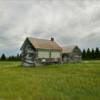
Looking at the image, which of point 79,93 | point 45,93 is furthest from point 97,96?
point 45,93

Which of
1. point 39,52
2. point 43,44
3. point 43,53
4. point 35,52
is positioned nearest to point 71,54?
point 43,44

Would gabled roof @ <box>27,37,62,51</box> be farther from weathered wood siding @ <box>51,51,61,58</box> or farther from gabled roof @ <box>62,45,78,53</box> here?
gabled roof @ <box>62,45,78,53</box>

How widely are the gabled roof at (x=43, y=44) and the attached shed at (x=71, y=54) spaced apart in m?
10.3

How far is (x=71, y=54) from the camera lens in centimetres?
7775

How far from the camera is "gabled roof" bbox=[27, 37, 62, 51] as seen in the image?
5659 cm

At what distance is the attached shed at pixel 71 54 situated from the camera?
76812 millimetres

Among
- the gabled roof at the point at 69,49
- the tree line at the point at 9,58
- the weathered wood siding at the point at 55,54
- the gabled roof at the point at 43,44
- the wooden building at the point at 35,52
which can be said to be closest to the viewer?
the wooden building at the point at 35,52

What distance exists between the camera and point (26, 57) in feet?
187

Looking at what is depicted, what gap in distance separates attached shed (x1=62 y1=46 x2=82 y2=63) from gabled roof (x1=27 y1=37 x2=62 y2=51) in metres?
10.3

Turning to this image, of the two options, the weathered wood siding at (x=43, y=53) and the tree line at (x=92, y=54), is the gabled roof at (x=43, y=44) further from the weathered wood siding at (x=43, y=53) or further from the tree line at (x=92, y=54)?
the tree line at (x=92, y=54)

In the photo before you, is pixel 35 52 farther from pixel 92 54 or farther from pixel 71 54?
pixel 92 54

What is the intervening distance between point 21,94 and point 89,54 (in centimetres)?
9271

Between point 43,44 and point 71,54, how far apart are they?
1995 centimetres

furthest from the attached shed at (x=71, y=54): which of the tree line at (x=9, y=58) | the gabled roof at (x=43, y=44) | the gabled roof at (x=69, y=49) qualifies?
the tree line at (x=9, y=58)
